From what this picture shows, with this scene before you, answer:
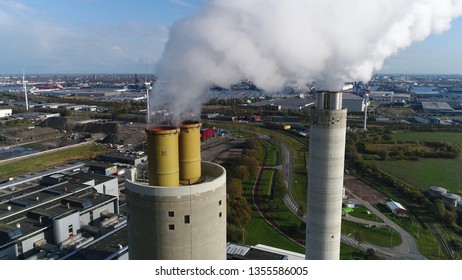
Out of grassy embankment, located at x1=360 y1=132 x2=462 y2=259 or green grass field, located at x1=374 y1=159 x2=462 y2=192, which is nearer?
grassy embankment, located at x1=360 y1=132 x2=462 y2=259

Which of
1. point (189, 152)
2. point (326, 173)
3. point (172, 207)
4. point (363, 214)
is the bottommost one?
point (363, 214)

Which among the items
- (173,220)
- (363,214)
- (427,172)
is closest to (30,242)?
(173,220)

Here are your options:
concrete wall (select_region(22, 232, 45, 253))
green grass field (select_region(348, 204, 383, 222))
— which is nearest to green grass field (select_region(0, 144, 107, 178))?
concrete wall (select_region(22, 232, 45, 253))

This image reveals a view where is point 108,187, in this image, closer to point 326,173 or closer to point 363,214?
point 363,214

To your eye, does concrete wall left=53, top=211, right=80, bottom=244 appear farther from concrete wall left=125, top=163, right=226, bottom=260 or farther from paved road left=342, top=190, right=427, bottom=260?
paved road left=342, top=190, right=427, bottom=260

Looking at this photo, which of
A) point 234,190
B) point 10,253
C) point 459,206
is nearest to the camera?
point 10,253

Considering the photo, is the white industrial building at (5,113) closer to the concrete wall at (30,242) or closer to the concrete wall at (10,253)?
the concrete wall at (30,242)
